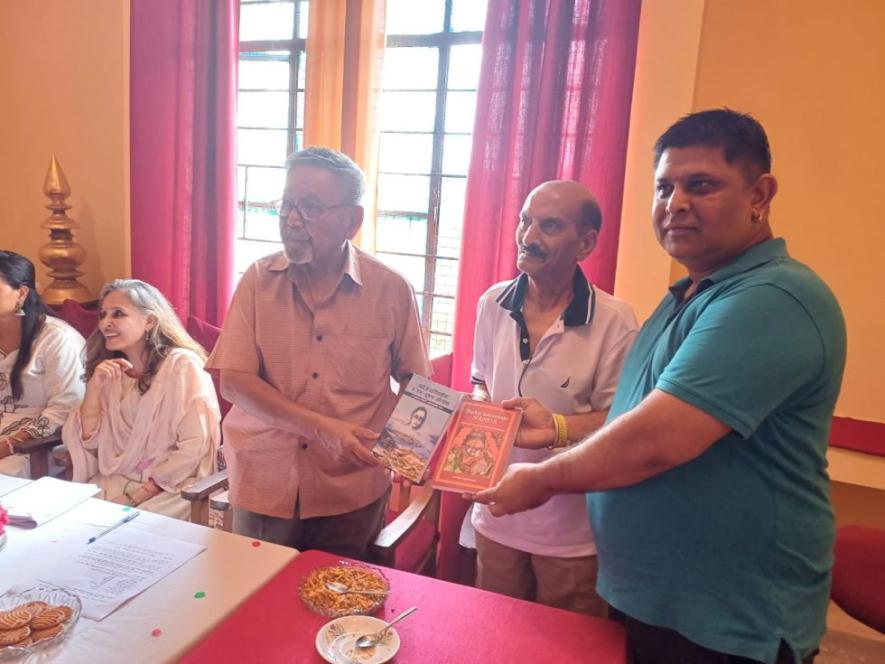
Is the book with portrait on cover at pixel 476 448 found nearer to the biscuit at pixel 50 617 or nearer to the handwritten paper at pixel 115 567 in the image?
the handwritten paper at pixel 115 567

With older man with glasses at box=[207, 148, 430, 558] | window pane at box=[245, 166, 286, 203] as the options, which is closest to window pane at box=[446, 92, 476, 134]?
window pane at box=[245, 166, 286, 203]

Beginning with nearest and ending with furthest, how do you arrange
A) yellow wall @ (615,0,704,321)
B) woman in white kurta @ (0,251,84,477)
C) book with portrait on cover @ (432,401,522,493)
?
book with portrait on cover @ (432,401,522,493)
yellow wall @ (615,0,704,321)
woman in white kurta @ (0,251,84,477)

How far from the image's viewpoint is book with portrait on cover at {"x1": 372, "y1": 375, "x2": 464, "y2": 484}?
1.49m

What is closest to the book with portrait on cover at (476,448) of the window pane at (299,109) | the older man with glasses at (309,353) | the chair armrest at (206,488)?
the older man with glasses at (309,353)

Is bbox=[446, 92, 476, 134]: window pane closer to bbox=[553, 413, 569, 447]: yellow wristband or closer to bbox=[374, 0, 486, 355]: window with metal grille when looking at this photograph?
bbox=[374, 0, 486, 355]: window with metal grille

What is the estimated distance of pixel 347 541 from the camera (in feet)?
6.15

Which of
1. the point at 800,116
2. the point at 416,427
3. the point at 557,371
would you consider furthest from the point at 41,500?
the point at 800,116

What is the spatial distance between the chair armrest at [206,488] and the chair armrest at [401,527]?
1.87 ft

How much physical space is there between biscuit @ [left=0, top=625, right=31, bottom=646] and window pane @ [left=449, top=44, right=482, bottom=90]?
283 centimetres

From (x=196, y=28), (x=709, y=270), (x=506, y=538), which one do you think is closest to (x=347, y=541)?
(x=506, y=538)

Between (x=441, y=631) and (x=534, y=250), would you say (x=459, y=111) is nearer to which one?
(x=534, y=250)

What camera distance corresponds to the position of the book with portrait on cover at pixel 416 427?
1.49 meters

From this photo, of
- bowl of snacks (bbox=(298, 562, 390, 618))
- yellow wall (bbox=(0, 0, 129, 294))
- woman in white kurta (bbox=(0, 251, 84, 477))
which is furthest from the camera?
yellow wall (bbox=(0, 0, 129, 294))

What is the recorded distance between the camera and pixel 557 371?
164 cm
